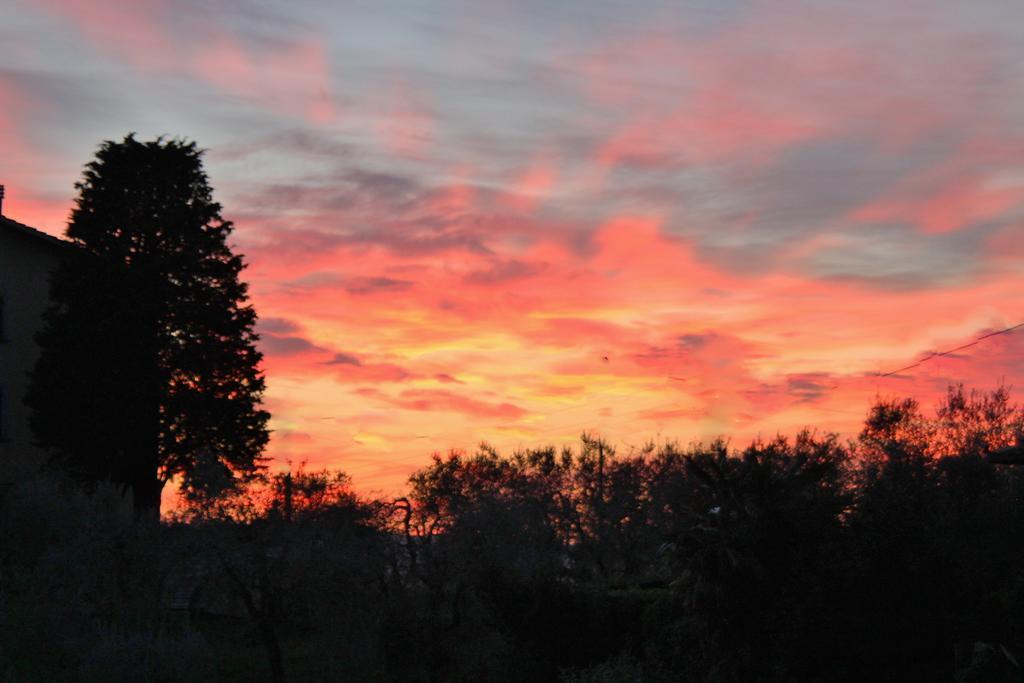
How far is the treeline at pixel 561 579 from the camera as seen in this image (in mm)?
25516

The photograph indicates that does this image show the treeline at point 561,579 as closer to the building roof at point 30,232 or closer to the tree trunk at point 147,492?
the tree trunk at point 147,492

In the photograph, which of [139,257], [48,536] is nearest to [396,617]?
[48,536]

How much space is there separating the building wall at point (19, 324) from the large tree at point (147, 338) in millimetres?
1710

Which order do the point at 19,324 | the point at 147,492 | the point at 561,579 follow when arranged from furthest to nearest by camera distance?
the point at 19,324
the point at 147,492
the point at 561,579

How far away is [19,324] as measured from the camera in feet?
168

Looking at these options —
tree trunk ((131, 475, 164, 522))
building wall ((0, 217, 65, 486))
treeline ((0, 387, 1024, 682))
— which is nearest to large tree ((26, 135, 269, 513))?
tree trunk ((131, 475, 164, 522))

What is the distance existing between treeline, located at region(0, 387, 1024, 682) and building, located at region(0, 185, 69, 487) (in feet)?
21.9

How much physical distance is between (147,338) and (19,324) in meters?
7.36

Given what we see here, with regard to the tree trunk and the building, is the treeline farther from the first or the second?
the building

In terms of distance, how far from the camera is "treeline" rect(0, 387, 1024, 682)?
25516 mm

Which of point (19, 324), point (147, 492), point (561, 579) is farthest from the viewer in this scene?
point (19, 324)

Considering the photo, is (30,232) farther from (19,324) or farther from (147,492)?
(147,492)

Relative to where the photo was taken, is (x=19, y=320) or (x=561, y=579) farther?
(x=19, y=320)

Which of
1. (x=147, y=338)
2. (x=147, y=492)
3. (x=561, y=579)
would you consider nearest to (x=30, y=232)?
(x=147, y=338)
